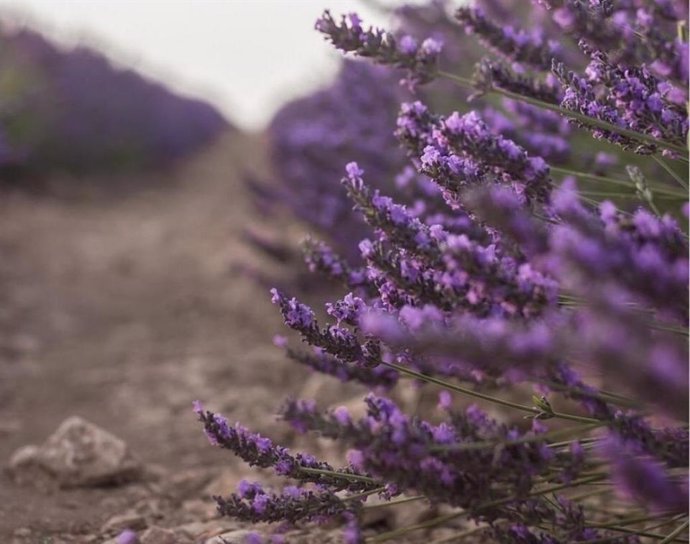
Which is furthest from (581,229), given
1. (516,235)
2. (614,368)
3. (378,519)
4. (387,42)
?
(378,519)

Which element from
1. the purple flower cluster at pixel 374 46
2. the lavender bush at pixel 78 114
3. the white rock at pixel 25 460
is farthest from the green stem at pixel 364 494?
the lavender bush at pixel 78 114

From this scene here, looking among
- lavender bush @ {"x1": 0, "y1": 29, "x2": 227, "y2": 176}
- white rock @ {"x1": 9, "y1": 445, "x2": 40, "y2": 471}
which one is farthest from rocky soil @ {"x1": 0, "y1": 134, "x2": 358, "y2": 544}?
lavender bush @ {"x1": 0, "y1": 29, "x2": 227, "y2": 176}

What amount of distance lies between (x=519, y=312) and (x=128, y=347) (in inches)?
139

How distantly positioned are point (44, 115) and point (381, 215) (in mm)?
7601

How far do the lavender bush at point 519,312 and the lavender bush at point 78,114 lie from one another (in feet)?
17.1

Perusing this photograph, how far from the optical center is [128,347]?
458 cm

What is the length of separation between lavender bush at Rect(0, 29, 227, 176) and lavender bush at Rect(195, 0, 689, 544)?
206 inches

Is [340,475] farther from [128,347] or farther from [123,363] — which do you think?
[128,347]

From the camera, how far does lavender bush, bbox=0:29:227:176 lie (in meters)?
7.38

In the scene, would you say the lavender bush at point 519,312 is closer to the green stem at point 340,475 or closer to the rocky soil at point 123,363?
the green stem at point 340,475

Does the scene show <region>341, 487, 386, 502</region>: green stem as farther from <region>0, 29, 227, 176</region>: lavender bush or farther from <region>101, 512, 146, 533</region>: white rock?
<region>0, 29, 227, 176</region>: lavender bush

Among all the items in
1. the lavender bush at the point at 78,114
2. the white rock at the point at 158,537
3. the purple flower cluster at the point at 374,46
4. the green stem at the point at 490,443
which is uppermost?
the lavender bush at the point at 78,114

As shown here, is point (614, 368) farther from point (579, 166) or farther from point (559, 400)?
point (559, 400)

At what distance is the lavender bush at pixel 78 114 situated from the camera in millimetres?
7380
